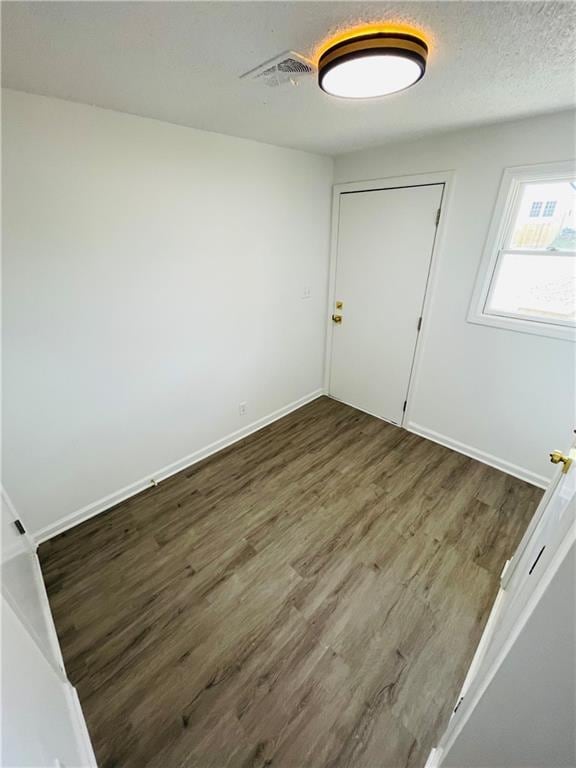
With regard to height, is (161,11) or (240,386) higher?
(161,11)

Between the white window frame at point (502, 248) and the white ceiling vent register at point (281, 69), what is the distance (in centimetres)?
157

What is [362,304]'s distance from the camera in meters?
2.99

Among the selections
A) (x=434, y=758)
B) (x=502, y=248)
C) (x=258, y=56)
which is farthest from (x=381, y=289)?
(x=434, y=758)

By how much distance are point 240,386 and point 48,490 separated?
1.49m

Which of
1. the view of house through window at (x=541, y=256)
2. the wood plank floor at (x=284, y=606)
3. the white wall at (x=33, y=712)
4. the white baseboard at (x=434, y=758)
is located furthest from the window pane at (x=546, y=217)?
the white wall at (x=33, y=712)

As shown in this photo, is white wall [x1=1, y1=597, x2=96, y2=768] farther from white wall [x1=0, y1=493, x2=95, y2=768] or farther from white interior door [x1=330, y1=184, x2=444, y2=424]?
white interior door [x1=330, y1=184, x2=444, y2=424]

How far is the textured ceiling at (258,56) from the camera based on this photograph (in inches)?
32.8

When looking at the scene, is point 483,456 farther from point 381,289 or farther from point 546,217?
point 546,217

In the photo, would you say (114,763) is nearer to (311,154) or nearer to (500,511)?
(500,511)

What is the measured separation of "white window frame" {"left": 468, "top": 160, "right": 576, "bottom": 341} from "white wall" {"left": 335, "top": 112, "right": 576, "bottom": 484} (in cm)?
4

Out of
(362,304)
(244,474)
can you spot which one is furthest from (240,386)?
(362,304)

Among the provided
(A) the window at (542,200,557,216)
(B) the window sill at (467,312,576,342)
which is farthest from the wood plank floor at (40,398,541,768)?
(A) the window at (542,200,557,216)

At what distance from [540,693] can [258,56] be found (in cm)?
193

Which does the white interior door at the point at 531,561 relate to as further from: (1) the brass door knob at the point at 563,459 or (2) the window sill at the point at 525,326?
(2) the window sill at the point at 525,326
